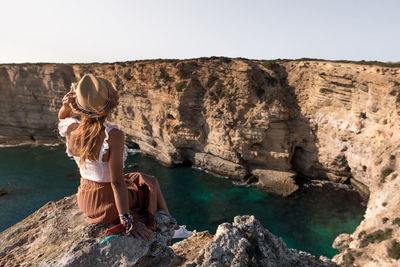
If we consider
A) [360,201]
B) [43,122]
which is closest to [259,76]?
[360,201]

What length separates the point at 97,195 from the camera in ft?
9.71

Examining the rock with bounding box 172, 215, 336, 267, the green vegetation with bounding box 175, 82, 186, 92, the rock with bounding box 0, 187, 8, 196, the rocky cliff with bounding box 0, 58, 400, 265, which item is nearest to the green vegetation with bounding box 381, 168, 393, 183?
the rocky cliff with bounding box 0, 58, 400, 265

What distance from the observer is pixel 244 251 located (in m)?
3.57

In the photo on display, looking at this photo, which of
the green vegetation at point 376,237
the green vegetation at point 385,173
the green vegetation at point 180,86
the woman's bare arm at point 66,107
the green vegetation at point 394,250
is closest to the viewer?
the woman's bare arm at point 66,107

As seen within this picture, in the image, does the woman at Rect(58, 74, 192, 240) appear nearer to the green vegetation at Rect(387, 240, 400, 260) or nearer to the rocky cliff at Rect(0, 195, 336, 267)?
the rocky cliff at Rect(0, 195, 336, 267)

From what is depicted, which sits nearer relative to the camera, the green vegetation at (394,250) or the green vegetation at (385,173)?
the green vegetation at (394,250)

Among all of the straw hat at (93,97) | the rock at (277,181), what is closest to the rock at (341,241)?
the rock at (277,181)

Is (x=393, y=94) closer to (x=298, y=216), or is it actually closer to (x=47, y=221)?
(x=298, y=216)

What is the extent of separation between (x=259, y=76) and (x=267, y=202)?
12259mm

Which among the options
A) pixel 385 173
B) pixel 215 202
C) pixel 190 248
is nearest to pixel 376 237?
pixel 385 173

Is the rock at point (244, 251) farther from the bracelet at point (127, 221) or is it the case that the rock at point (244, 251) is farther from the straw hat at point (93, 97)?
the straw hat at point (93, 97)

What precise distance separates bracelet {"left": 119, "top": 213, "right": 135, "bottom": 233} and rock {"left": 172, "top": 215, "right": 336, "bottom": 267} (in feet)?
3.94

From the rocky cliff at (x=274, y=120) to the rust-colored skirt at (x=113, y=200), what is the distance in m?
12.7

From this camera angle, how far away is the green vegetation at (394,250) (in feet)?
31.8
